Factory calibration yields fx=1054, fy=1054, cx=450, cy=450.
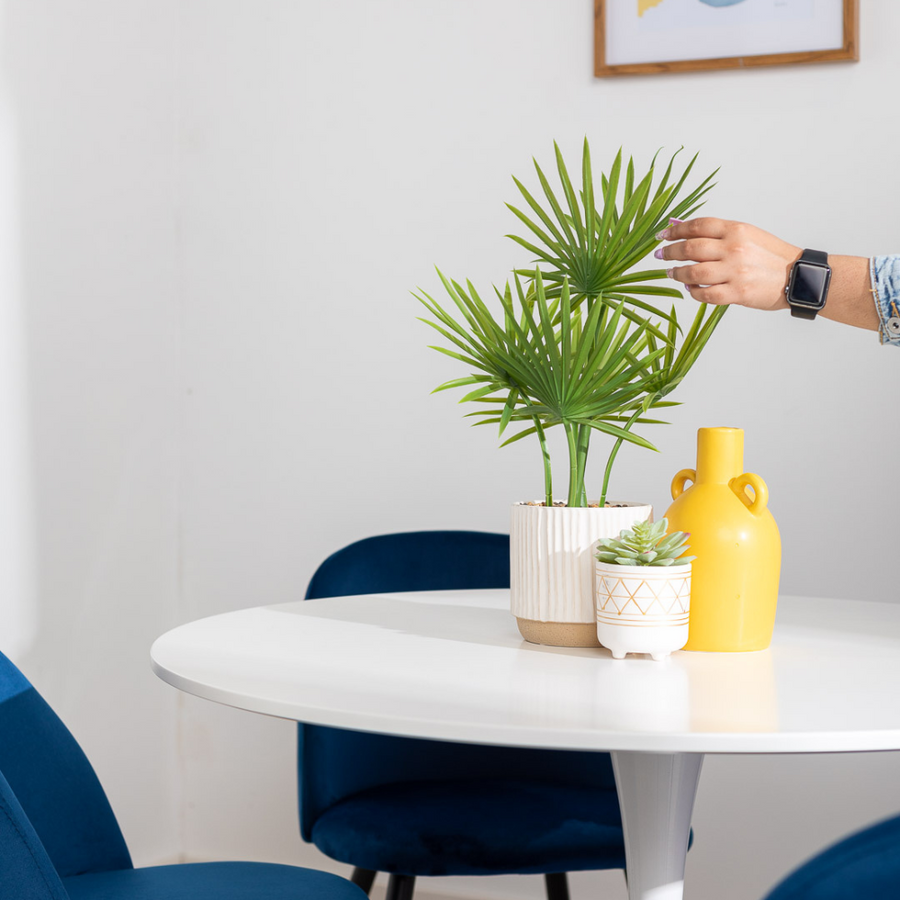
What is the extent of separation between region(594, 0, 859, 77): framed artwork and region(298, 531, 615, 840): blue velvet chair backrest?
3.37 ft

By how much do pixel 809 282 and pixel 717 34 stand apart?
Answer: 96cm

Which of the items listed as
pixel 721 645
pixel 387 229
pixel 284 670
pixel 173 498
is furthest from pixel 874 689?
pixel 173 498

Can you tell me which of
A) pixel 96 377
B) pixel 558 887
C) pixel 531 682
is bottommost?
pixel 558 887

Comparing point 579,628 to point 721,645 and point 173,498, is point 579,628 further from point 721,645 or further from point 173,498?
point 173,498

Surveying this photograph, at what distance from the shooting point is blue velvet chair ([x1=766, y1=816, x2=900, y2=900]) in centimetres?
46

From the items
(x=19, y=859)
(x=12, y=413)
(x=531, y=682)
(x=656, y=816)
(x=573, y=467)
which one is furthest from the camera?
(x=12, y=413)

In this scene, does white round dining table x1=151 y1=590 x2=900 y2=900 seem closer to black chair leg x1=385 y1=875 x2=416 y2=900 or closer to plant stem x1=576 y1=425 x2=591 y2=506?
plant stem x1=576 y1=425 x2=591 y2=506

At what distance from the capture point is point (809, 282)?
130cm

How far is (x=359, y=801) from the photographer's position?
5.08ft

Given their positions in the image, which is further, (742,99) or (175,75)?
(175,75)

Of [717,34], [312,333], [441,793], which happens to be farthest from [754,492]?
[312,333]

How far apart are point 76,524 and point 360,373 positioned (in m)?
0.67

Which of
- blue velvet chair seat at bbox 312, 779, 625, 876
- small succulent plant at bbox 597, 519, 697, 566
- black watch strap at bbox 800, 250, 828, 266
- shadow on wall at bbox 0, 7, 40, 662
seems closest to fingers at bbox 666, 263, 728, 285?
black watch strap at bbox 800, 250, 828, 266

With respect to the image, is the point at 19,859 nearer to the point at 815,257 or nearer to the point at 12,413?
the point at 815,257
